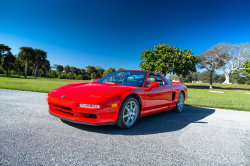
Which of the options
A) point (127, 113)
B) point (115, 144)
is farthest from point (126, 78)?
point (115, 144)

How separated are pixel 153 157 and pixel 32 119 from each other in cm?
287

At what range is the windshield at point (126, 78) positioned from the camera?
4316 mm

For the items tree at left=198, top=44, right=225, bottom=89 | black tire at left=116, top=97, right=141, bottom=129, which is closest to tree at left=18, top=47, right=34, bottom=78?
tree at left=198, top=44, right=225, bottom=89

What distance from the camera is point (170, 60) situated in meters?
27.2

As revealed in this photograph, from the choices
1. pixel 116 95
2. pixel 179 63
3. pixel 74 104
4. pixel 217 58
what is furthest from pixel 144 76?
pixel 217 58

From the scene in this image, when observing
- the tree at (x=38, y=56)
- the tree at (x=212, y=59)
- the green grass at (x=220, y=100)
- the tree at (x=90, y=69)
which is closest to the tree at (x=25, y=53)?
the tree at (x=38, y=56)

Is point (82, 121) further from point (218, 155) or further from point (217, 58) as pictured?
point (217, 58)

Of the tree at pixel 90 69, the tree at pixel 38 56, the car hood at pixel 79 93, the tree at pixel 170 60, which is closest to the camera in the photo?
the car hood at pixel 79 93

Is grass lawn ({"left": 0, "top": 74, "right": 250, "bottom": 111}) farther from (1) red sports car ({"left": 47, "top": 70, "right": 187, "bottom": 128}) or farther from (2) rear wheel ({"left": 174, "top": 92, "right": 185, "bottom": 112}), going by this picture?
(1) red sports car ({"left": 47, "top": 70, "right": 187, "bottom": 128})

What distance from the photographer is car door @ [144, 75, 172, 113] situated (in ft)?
13.1

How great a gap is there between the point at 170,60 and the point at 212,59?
9.58 meters

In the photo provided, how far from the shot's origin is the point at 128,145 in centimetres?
261

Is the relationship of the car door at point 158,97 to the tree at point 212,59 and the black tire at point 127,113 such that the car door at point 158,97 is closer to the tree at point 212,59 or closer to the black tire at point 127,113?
the black tire at point 127,113

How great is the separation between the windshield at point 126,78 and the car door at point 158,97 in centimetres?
42
